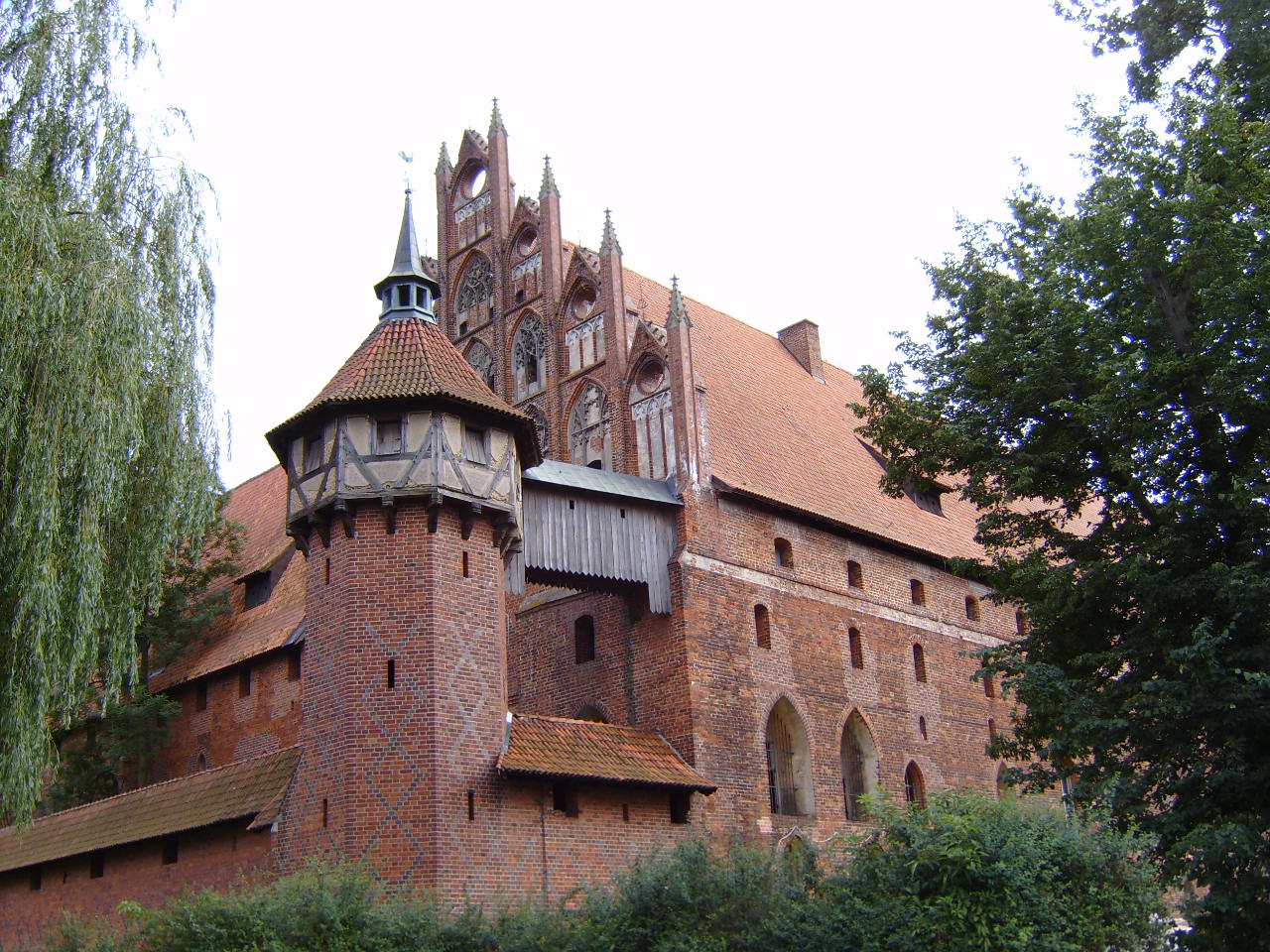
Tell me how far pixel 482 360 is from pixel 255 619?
6735 millimetres

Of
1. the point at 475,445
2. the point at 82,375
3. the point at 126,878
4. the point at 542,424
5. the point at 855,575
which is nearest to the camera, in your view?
the point at 82,375

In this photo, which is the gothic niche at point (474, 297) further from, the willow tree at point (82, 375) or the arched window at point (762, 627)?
the willow tree at point (82, 375)

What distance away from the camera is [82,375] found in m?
12.2

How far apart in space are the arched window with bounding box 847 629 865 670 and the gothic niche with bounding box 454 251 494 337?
938 cm

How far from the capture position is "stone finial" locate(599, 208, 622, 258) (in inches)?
974

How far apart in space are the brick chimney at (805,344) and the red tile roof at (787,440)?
36cm

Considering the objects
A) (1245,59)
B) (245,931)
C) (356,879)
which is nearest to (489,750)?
(356,879)

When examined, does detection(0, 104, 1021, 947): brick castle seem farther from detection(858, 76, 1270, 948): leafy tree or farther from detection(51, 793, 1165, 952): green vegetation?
detection(858, 76, 1270, 948): leafy tree

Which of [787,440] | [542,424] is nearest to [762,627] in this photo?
[787,440]

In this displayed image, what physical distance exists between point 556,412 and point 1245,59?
42.9ft

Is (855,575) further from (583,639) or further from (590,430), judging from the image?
(590,430)

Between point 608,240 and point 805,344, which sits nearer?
point 608,240

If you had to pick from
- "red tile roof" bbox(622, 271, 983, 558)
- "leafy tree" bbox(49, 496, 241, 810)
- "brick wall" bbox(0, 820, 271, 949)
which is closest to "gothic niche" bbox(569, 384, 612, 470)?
"red tile roof" bbox(622, 271, 983, 558)

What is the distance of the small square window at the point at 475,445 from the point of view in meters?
19.4
